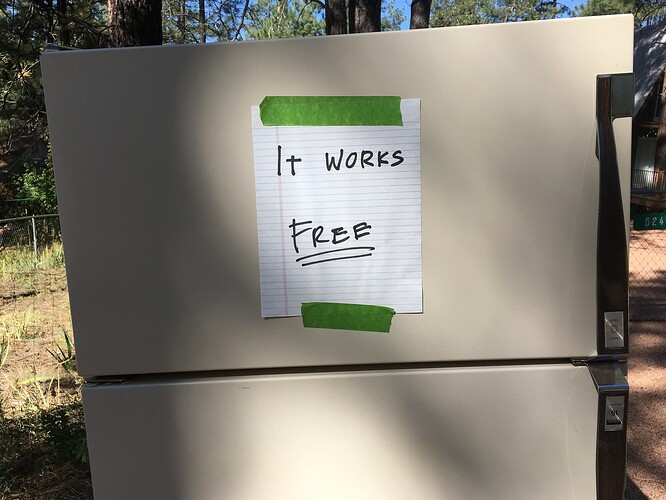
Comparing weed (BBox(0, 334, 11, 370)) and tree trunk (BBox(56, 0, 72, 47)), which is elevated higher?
tree trunk (BBox(56, 0, 72, 47))

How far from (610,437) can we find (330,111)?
94cm

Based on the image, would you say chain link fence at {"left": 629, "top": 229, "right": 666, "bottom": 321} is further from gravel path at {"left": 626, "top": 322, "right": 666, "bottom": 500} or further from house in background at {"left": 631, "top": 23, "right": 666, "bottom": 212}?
house in background at {"left": 631, "top": 23, "right": 666, "bottom": 212}

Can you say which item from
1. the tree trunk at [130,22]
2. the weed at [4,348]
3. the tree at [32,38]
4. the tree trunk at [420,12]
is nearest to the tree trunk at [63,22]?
the tree at [32,38]

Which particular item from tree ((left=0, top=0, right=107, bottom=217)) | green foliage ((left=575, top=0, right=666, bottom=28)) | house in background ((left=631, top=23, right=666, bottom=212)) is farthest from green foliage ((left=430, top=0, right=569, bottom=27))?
tree ((left=0, top=0, right=107, bottom=217))

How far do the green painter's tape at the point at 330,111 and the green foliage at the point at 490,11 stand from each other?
38475mm

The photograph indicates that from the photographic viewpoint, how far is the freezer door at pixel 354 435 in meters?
1.13

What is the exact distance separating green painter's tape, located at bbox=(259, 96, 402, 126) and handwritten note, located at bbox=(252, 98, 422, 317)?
1 cm

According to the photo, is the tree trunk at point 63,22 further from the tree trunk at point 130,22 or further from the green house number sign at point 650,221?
the green house number sign at point 650,221

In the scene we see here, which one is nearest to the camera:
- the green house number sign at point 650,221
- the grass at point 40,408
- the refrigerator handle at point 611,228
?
the refrigerator handle at point 611,228

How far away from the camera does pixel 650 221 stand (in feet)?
6.77

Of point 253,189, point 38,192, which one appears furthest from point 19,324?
point 38,192

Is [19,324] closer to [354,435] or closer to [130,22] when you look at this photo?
[130,22]

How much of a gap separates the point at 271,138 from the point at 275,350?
464 mm

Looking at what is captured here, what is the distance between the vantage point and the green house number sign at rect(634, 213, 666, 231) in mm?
1974
